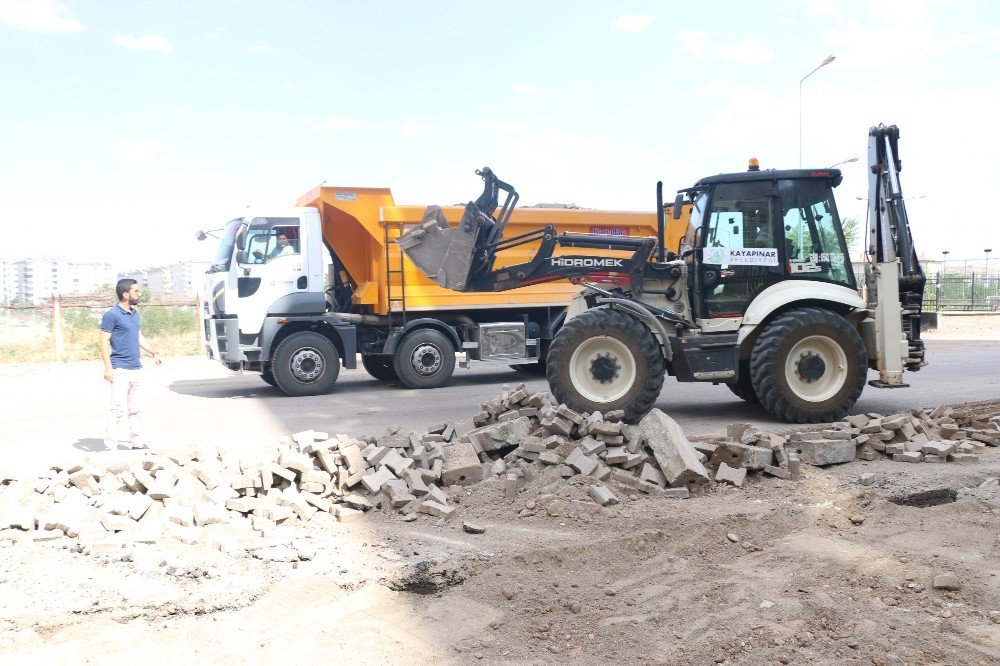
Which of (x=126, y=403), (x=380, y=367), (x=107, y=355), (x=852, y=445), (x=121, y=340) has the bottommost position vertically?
(x=852, y=445)

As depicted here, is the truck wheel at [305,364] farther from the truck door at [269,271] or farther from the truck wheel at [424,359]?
the truck wheel at [424,359]

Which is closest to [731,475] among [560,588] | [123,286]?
[560,588]

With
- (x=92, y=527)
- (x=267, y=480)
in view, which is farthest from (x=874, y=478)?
(x=92, y=527)

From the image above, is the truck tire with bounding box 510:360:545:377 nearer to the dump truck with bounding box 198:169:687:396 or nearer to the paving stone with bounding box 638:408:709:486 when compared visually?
the dump truck with bounding box 198:169:687:396

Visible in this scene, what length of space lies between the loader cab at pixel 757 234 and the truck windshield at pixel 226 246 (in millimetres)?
6693

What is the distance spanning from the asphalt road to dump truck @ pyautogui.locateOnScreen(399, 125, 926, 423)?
2.40ft

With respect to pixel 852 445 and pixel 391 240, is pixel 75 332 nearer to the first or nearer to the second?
pixel 391 240

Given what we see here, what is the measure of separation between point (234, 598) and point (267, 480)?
1846 millimetres

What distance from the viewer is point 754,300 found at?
8.98 metres

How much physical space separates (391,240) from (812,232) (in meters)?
6.06

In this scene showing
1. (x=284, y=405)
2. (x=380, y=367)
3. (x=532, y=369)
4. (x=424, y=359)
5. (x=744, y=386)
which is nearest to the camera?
(x=744, y=386)

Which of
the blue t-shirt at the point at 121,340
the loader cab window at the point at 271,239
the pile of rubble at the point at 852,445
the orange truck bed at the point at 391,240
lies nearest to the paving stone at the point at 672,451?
the pile of rubble at the point at 852,445

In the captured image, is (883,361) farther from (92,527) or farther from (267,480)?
(92,527)

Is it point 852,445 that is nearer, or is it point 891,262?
point 852,445
